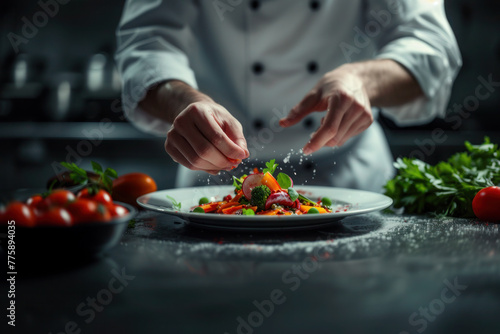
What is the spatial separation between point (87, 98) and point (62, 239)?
2989 millimetres

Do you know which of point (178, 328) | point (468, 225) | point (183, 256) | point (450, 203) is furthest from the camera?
point (450, 203)

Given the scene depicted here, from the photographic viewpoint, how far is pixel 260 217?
89 centimetres

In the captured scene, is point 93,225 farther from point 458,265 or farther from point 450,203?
point 450,203

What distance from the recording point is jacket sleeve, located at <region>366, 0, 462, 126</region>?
1.58m

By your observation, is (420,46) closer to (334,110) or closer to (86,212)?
(334,110)

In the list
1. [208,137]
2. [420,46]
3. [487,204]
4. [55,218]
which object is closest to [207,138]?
[208,137]

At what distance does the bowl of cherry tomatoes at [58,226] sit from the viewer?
0.71 metres

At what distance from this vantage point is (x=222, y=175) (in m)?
1.58

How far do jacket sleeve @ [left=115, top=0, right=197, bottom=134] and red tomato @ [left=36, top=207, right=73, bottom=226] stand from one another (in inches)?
34.2

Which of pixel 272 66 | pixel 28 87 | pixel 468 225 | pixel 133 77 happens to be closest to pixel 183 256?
pixel 468 225

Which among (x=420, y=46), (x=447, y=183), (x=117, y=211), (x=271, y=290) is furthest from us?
(x=420, y=46)

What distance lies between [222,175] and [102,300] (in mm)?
958

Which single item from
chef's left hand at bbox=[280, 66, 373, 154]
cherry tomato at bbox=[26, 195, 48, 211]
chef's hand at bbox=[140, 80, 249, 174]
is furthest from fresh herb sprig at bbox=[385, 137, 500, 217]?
cherry tomato at bbox=[26, 195, 48, 211]

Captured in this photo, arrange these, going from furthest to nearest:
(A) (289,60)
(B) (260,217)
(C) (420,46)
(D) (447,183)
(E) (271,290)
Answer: (A) (289,60)
(C) (420,46)
(D) (447,183)
(B) (260,217)
(E) (271,290)
